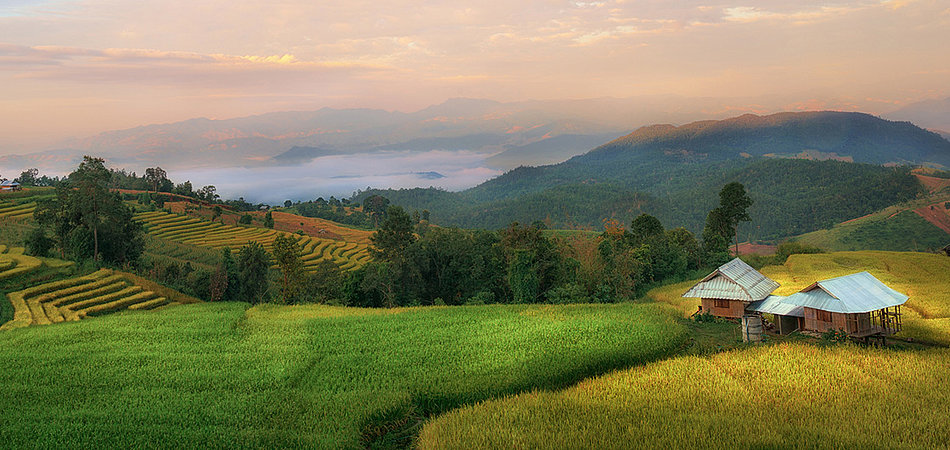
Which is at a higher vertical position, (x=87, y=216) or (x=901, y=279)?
(x=87, y=216)

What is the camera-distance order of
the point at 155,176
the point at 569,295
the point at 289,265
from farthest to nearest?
1. the point at 155,176
2. the point at 289,265
3. the point at 569,295

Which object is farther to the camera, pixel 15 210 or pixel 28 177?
pixel 28 177

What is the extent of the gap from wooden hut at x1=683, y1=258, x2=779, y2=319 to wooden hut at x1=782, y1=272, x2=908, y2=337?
9.55ft

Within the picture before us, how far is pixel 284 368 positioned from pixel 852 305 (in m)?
18.9

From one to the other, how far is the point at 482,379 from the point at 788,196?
151 m

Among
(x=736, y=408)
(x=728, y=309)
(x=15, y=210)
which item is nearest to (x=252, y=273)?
(x=15, y=210)

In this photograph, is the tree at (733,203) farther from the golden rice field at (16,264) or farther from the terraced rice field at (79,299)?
the golden rice field at (16,264)

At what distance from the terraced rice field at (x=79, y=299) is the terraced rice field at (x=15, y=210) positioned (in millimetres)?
29083

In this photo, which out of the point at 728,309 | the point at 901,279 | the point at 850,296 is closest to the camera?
the point at 850,296

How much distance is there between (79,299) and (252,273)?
15.3 meters

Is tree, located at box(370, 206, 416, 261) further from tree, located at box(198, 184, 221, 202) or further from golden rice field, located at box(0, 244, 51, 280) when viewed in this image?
tree, located at box(198, 184, 221, 202)

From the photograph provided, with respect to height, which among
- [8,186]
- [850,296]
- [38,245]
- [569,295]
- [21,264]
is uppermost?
[8,186]

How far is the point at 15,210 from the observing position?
51406 mm

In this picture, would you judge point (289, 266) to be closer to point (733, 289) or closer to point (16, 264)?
point (16, 264)
